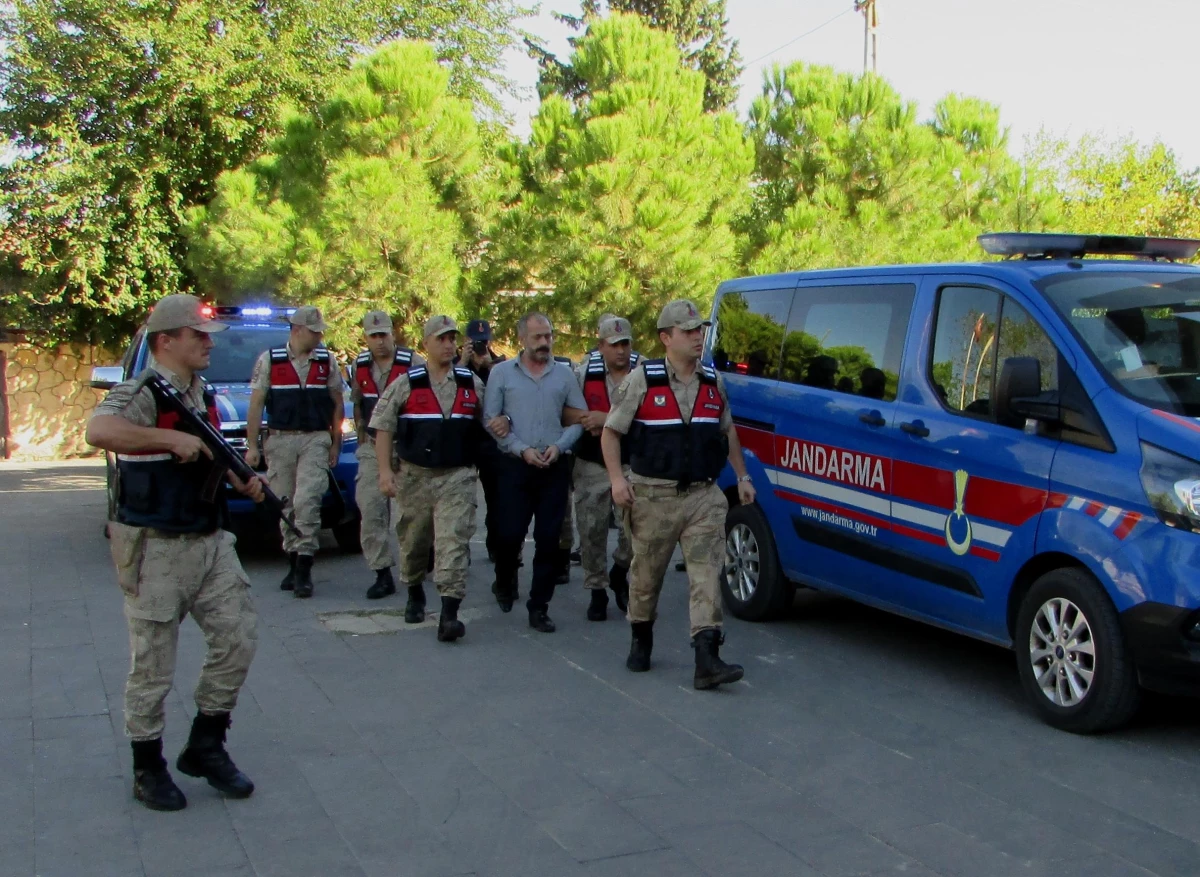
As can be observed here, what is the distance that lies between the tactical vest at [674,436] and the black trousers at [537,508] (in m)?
1.40

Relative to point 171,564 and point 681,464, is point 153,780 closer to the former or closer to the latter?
point 171,564

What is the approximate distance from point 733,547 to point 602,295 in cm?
694

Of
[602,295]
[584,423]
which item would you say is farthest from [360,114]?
[584,423]

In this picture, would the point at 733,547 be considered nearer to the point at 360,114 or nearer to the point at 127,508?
the point at 127,508

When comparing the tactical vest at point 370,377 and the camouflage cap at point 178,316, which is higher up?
the camouflage cap at point 178,316

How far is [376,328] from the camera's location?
850 centimetres

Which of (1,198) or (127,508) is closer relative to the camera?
(127,508)

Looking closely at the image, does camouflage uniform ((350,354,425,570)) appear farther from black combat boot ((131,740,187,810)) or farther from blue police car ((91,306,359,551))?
black combat boot ((131,740,187,810))

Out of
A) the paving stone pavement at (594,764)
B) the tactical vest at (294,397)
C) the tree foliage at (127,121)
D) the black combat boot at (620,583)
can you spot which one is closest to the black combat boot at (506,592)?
the paving stone pavement at (594,764)

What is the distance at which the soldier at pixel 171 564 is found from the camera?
174 inches

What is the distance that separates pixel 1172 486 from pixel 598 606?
3658 millimetres

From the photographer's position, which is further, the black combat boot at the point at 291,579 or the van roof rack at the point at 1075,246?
the black combat boot at the point at 291,579

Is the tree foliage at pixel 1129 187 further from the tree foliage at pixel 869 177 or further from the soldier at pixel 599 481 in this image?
the soldier at pixel 599 481

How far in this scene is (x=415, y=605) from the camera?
7547 millimetres
